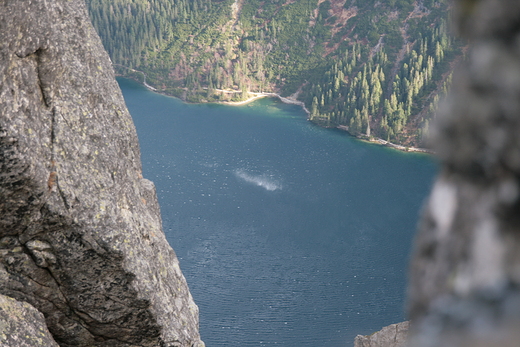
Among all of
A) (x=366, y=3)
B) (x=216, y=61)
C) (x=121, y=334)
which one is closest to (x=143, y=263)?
(x=121, y=334)

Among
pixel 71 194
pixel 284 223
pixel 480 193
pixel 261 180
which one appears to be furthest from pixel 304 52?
pixel 480 193

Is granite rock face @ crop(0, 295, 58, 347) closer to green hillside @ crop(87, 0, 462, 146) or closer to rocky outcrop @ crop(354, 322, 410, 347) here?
rocky outcrop @ crop(354, 322, 410, 347)

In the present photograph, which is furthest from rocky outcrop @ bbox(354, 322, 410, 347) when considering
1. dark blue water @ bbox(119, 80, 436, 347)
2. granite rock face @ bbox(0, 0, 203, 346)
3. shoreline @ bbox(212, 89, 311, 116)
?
shoreline @ bbox(212, 89, 311, 116)

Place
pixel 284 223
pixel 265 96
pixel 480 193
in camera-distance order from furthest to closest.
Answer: pixel 265 96 → pixel 284 223 → pixel 480 193

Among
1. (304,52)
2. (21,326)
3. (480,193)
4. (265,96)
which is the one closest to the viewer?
(480,193)

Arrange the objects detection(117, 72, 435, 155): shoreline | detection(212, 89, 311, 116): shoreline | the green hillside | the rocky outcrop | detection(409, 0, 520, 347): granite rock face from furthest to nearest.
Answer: detection(212, 89, 311, 116): shoreline → the green hillside → detection(117, 72, 435, 155): shoreline → the rocky outcrop → detection(409, 0, 520, 347): granite rock face

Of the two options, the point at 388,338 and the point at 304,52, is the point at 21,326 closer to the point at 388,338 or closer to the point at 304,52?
the point at 388,338
